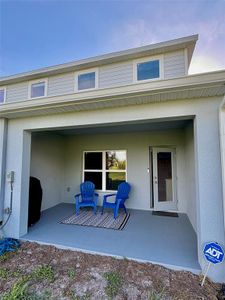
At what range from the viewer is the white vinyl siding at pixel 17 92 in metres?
5.32

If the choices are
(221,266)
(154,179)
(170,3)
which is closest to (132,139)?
(154,179)

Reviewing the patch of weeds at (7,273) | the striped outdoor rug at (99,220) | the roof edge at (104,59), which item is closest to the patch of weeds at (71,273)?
the patch of weeds at (7,273)

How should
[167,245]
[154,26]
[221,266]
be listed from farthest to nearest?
[154,26] → [167,245] → [221,266]

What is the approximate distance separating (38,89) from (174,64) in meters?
4.24

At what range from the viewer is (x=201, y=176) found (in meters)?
2.30

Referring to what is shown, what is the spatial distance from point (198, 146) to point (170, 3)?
139 inches

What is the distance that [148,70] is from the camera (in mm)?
4254

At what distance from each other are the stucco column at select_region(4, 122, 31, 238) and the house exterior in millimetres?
22

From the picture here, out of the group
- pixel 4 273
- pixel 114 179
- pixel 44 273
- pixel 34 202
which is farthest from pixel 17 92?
pixel 44 273

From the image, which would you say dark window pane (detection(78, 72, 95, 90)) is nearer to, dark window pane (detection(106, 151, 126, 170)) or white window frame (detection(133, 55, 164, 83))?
white window frame (detection(133, 55, 164, 83))

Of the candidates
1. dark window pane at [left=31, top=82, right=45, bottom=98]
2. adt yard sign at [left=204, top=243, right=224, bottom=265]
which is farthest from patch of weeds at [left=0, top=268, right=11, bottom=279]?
dark window pane at [left=31, top=82, right=45, bottom=98]

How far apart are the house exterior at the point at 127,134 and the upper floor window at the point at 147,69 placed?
0.03 metres

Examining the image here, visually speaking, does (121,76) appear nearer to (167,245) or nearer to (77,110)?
(77,110)

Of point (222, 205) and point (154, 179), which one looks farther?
point (154, 179)
